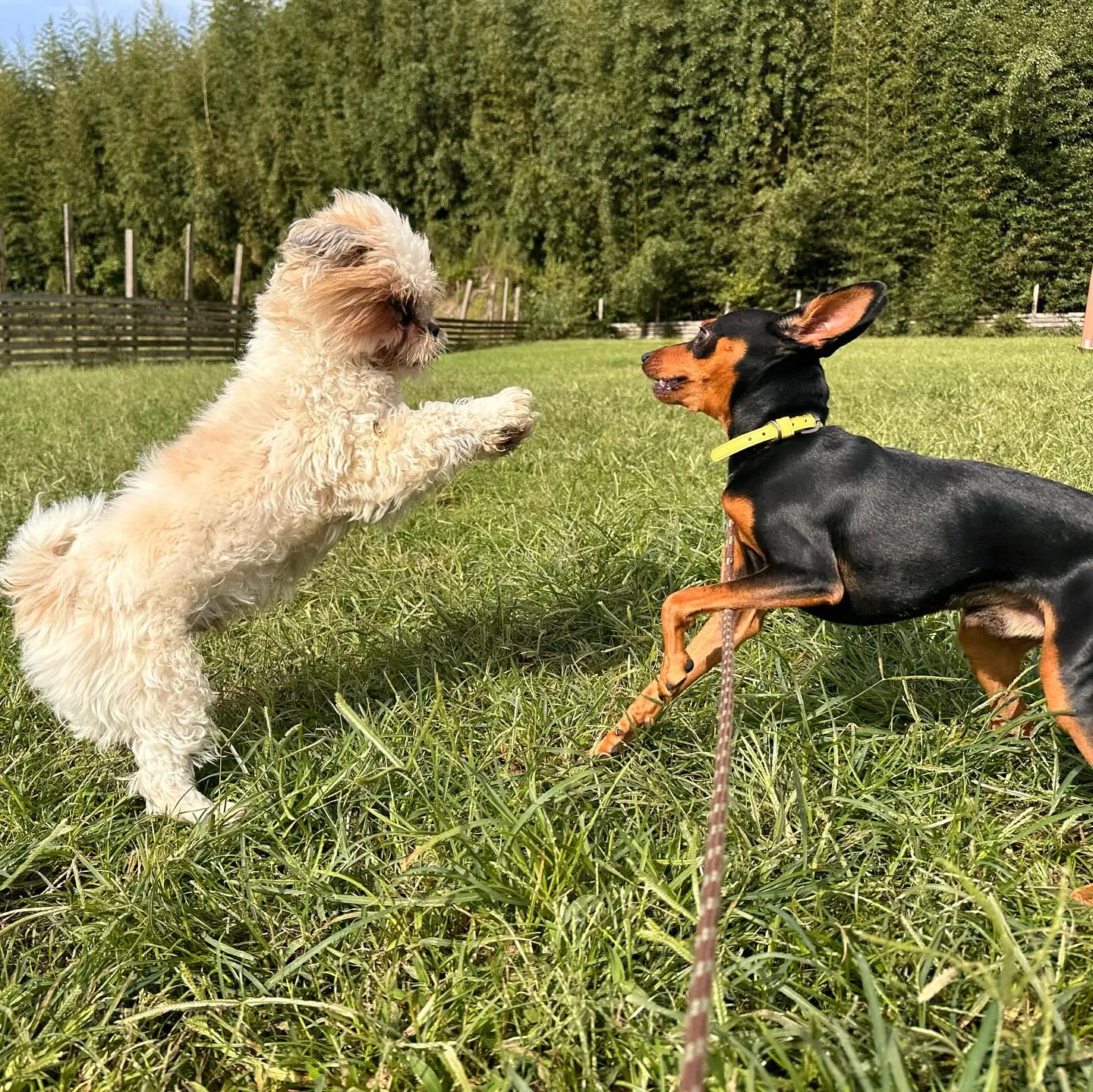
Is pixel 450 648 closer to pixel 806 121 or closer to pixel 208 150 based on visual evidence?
pixel 806 121

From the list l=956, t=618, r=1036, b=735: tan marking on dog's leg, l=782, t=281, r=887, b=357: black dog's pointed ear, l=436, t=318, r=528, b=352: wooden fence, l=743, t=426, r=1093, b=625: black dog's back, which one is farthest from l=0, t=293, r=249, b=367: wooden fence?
l=956, t=618, r=1036, b=735: tan marking on dog's leg

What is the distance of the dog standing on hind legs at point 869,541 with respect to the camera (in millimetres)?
2020

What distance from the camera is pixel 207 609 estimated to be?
99.6 inches

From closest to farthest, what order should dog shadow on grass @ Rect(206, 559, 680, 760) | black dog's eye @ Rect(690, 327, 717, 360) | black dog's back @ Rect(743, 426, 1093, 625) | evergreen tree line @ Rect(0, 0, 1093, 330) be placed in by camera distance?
black dog's back @ Rect(743, 426, 1093, 625) → black dog's eye @ Rect(690, 327, 717, 360) → dog shadow on grass @ Rect(206, 559, 680, 760) → evergreen tree line @ Rect(0, 0, 1093, 330)

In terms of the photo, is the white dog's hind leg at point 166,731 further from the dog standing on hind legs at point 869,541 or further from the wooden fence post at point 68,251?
the wooden fence post at point 68,251

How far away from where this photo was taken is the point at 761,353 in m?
2.60

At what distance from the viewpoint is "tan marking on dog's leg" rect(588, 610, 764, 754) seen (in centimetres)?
234

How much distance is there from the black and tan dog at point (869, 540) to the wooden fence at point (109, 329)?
1796 centimetres

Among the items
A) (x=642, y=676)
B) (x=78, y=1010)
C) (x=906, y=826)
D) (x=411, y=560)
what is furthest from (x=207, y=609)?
(x=906, y=826)

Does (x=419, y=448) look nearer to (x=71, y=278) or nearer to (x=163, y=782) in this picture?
(x=163, y=782)

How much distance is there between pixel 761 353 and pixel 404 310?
1.19 m

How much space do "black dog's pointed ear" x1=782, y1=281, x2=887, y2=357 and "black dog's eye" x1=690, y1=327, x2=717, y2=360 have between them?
0.80 feet

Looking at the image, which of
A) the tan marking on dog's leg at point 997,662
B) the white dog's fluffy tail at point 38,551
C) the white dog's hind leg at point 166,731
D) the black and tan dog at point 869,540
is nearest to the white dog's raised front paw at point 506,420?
the black and tan dog at point 869,540

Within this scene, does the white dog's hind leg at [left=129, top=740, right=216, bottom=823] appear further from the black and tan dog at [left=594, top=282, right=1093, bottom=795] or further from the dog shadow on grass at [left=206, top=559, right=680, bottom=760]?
the black and tan dog at [left=594, top=282, right=1093, bottom=795]
